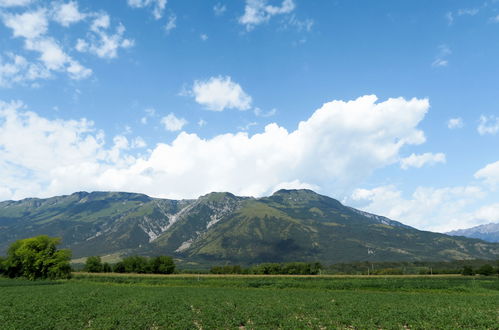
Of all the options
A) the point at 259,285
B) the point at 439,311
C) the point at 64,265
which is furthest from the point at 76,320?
the point at 64,265

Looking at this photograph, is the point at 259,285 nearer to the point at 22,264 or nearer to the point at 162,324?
the point at 162,324

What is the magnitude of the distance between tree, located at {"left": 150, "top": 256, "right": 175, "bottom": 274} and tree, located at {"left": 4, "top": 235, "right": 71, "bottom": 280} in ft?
128

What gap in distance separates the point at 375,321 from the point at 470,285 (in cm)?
5821

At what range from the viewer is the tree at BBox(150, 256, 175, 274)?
138125mm

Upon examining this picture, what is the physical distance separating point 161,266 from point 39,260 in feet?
159

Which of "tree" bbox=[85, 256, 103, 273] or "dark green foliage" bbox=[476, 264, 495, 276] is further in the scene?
"tree" bbox=[85, 256, 103, 273]

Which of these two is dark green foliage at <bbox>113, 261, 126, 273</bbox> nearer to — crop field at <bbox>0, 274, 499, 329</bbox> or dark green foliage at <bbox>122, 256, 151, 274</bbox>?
dark green foliage at <bbox>122, 256, 151, 274</bbox>

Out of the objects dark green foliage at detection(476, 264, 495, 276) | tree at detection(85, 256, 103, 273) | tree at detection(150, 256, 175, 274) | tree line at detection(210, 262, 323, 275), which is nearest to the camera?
dark green foliage at detection(476, 264, 495, 276)

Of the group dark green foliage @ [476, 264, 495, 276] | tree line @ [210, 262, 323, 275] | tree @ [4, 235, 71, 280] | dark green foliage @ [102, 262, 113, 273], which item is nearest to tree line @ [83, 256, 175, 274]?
dark green foliage @ [102, 262, 113, 273]

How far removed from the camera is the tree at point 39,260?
10338 cm

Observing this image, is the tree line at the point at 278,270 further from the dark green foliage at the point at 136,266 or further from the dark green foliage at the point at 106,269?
the dark green foliage at the point at 106,269

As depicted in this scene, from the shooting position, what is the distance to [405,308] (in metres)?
41.0

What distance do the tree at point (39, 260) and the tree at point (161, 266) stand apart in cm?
3893

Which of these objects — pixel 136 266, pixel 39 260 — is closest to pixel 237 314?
pixel 39 260
